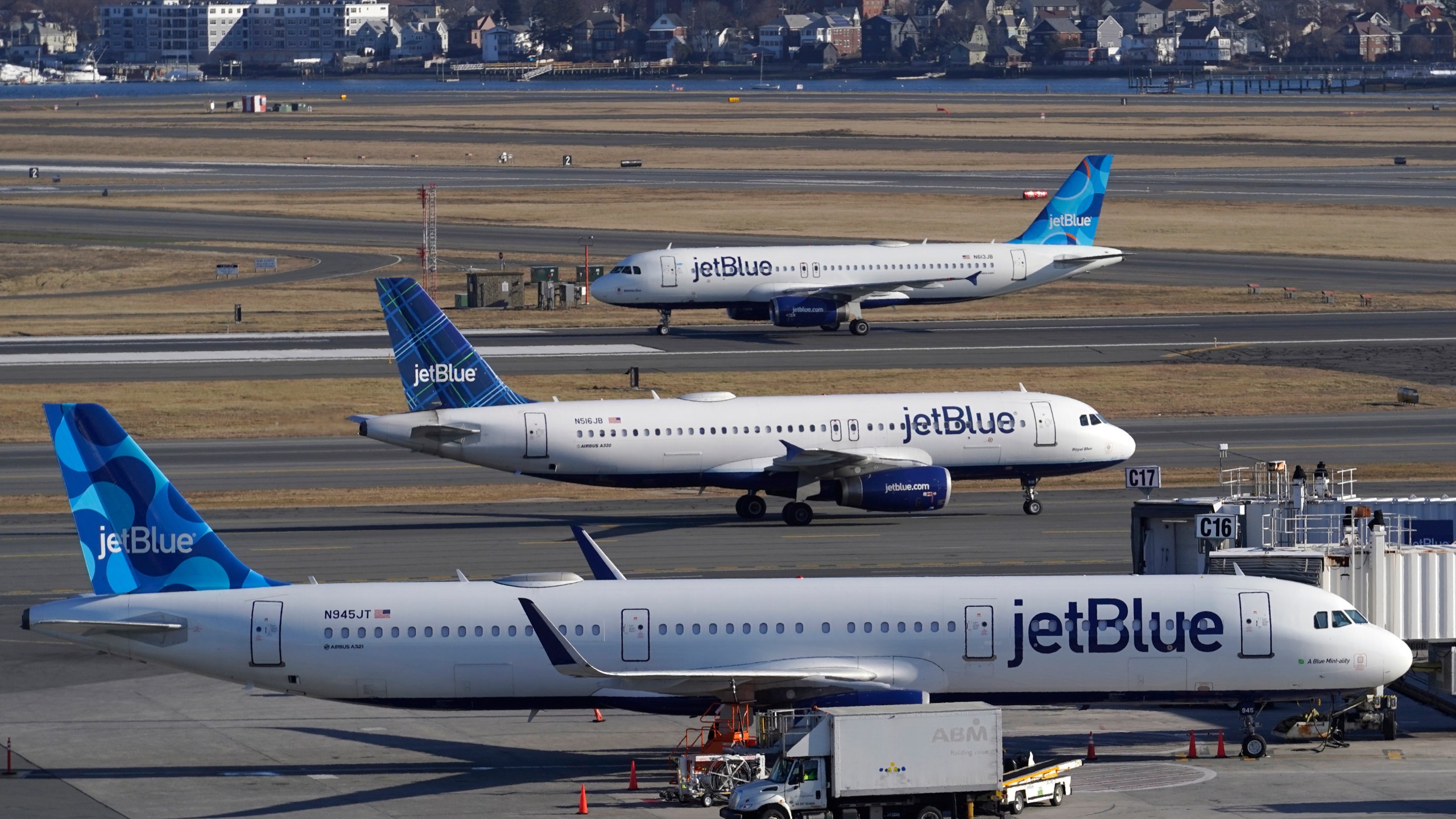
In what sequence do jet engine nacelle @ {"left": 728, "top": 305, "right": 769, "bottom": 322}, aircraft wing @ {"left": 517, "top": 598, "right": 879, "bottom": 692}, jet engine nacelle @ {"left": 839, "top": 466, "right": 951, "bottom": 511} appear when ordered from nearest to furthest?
aircraft wing @ {"left": 517, "top": 598, "right": 879, "bottom": 692}
jet engine nacelle @ {"left": 839, "top": 466, "right": 951, "bottom": 511}
jet engine nacelle @ {"left": 728, "top": 305, "right": 769, "bottom": 322}

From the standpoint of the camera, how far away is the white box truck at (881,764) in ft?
107

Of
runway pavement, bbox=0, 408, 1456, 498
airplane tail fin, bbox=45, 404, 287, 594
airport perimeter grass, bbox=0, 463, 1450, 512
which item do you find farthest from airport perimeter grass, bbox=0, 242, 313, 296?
airplane tail fin, bbox=45, 404, 287, 594

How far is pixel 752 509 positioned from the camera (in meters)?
63.4

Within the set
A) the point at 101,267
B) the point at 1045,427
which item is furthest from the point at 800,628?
the point at 101,267

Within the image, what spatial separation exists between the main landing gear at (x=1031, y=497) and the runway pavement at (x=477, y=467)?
247 centimetres

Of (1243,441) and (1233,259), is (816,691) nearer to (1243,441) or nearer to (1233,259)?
(1243,441)

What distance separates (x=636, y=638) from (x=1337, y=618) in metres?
13.9

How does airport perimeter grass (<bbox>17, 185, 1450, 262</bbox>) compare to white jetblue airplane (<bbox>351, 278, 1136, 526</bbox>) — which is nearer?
white jetblue airplane (<bbox>351, 278, 1136, 526</bbox>)

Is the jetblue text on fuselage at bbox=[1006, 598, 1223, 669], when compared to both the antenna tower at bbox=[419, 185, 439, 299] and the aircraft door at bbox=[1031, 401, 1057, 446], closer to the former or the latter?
the aircraft door at bbox=[1031, 401, 1057, 446]

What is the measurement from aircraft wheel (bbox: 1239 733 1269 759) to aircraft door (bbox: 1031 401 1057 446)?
24418 mm

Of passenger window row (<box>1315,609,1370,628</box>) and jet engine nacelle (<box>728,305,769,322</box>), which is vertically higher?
jet engine nacelle (<box>728,305,769,322</box>)

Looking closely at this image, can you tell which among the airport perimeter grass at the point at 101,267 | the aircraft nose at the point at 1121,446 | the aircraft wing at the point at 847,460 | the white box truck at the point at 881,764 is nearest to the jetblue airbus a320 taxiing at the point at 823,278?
the airport perimeter grass at the point at 101,267

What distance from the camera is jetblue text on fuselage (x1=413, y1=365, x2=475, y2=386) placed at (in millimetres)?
61438

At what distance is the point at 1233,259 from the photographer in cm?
13212
